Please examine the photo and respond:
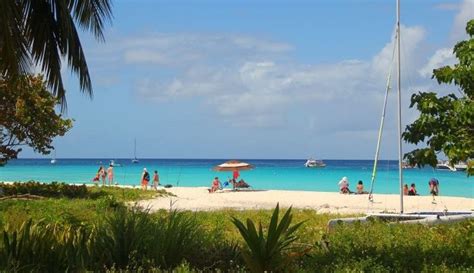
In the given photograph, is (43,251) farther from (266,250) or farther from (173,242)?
(266,250)

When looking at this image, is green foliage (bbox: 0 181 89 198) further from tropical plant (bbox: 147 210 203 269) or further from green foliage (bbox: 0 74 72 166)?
tropical plant (bbox: 147 210 203 269)

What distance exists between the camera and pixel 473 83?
10.3 m

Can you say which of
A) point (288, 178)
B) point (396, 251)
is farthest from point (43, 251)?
point (288, 178)

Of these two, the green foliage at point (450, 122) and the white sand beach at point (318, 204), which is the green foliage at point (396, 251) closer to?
the green foliage at point (450, 122)

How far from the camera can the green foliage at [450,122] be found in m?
9.97

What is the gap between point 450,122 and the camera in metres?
10.3

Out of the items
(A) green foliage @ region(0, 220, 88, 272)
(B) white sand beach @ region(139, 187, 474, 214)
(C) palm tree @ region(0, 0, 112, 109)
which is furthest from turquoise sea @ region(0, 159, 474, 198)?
(A) green foliage @ region(0, 220, 88, 272)

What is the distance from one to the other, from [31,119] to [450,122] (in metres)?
20.8

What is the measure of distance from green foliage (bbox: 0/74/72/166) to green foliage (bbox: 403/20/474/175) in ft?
62.9

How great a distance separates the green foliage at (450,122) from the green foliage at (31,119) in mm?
19166

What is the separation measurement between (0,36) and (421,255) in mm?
6725

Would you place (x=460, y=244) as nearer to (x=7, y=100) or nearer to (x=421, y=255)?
(x=421, y=255)

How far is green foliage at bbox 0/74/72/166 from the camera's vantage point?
2738cm

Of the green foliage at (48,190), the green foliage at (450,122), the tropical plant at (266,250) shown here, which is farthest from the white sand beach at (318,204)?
the tropical plant at (266,250)
